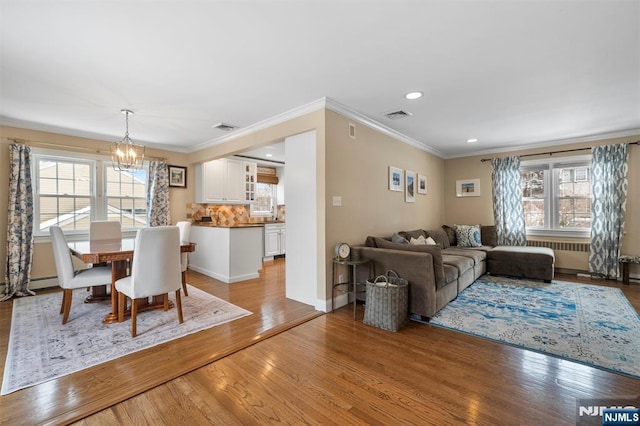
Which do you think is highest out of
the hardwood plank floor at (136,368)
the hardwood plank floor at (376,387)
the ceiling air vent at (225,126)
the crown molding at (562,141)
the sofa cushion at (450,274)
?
the ceiling air vent at (225,126)

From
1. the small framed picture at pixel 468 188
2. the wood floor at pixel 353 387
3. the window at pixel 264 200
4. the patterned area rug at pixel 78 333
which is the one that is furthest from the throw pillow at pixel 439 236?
the window at pixel 264 200

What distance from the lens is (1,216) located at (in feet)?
13.1

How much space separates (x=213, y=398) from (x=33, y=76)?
3.24m

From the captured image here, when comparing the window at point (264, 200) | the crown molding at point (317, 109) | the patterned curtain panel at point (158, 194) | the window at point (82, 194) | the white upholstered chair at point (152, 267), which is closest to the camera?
the white upholstered chair at point (152, 267)

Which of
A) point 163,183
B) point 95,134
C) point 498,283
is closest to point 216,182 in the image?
point 163,183

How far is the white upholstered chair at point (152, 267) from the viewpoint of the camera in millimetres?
2693

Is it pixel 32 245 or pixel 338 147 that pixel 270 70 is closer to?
pixel 338 147

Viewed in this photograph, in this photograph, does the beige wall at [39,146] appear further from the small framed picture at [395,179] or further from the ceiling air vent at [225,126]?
the small framed picture at [395,179]

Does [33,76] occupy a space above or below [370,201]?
above

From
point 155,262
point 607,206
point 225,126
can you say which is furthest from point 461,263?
point 225,126

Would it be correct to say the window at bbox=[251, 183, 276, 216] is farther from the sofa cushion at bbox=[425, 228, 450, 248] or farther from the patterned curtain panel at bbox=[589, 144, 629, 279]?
the patterned curtain panel at bbox=[589, 144, 629, 279]

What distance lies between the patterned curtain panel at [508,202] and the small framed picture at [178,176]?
620 cm

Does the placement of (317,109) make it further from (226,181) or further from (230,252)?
(226,181)

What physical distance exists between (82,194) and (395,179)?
16.8 feet
